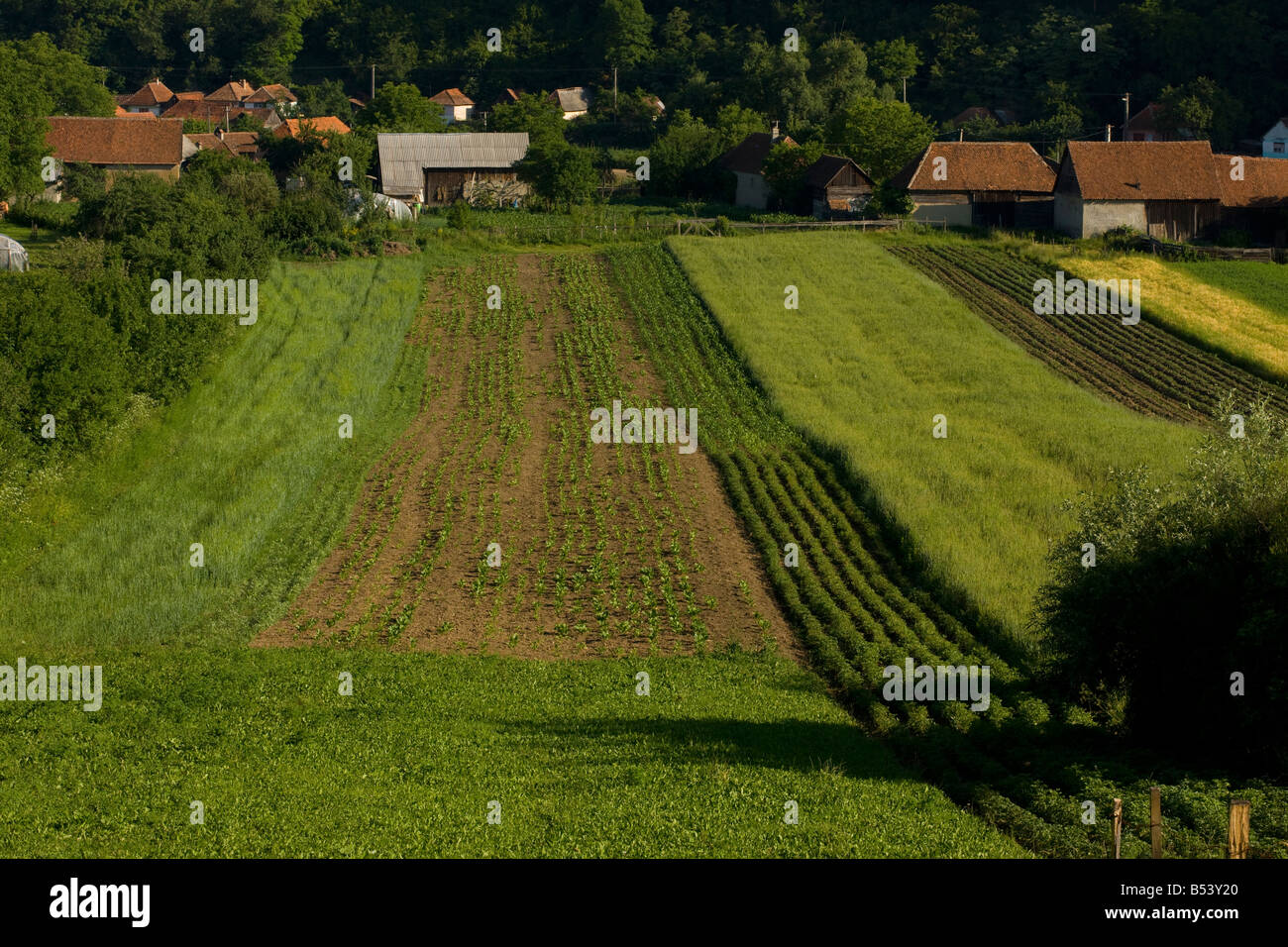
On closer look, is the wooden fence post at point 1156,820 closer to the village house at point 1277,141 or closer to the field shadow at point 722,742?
the field shadow at point 722,742

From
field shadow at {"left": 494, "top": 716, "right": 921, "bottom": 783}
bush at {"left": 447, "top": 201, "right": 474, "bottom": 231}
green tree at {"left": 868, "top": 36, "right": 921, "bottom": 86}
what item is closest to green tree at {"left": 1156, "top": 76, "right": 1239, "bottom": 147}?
green tree at {"left": 868, "top": 36, "right": 921, "bottom": 86}

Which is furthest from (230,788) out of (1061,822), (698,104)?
(698,104)

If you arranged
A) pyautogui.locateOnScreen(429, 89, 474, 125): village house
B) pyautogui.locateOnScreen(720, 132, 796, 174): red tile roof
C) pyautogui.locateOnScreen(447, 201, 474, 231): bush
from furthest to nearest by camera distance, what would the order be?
→ 1. pyautogui.locateOnScreen(429, 89, 474, 125): village house
2. pyautogui.locateOnScreen(720, 132, 796, 174): red tile roof
3. pyautogui.locateOnScreen(447, 201, 474, 231): bush

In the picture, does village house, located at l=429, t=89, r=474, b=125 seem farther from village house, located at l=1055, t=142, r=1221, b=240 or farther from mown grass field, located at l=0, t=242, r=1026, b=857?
mown grass field, located at l=0, t=242, r=1026, b=857

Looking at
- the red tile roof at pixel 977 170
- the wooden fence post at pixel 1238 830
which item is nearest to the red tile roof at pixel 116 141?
the red tile roof at pixel 977 170

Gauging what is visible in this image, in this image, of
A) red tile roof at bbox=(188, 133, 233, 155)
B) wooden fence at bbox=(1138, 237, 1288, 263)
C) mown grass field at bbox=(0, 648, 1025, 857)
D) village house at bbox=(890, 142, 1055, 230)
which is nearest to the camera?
mown grass field at bbox=(0, 648, 1025, 857)

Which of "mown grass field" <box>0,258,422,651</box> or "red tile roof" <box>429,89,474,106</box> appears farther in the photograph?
"red tile roof" <box>429,89,474,106</box>

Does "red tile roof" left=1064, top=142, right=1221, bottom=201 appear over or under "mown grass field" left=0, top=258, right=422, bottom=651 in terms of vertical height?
over
